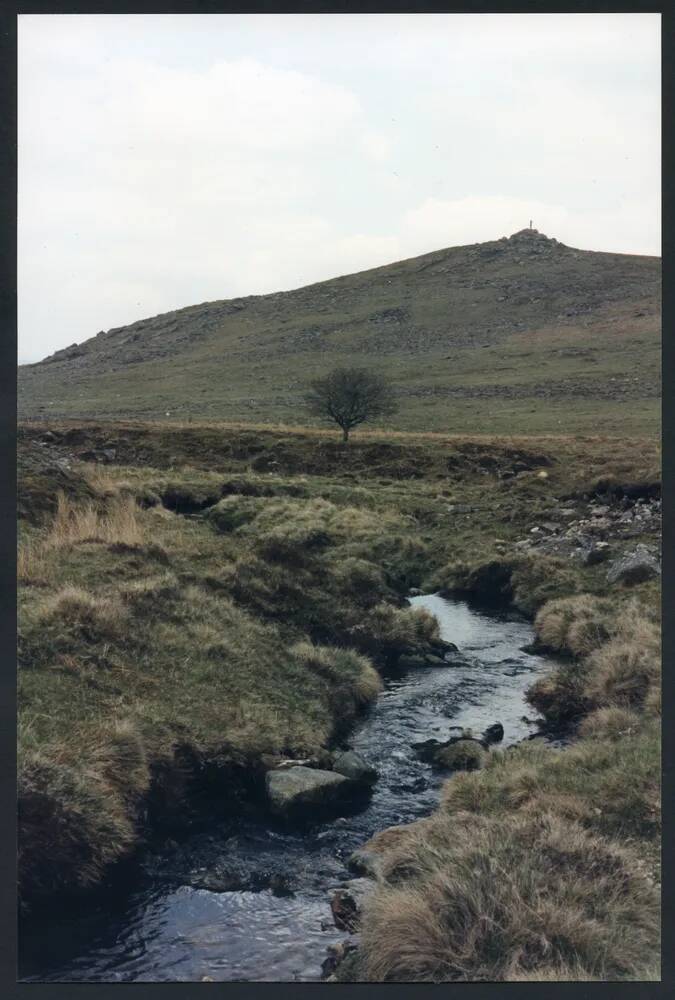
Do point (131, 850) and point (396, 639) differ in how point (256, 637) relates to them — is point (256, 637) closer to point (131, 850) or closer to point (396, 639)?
point (396, 639)

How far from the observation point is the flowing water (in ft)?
17.7

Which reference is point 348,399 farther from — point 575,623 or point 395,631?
point 575,623

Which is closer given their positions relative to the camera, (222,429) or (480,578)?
(480,578)

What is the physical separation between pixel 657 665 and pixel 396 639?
3835 millimetres

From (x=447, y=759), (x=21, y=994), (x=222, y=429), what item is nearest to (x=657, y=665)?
(x=447, y=759)

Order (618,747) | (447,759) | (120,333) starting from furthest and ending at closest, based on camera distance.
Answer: (120,333) → (447,759) → (618,747)

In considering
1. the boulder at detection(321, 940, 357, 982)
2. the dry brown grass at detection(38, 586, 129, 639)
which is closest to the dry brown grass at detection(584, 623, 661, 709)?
the boulder at detection(321, 940, 357, 982)

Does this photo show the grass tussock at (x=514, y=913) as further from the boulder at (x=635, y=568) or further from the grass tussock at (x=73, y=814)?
the boulder at (x=635, y=568)

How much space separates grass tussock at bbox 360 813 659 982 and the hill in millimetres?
35517

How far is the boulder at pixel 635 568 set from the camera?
Result: 13.5m

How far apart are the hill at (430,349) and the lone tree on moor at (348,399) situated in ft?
17.8

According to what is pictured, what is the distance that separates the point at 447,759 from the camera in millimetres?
8352

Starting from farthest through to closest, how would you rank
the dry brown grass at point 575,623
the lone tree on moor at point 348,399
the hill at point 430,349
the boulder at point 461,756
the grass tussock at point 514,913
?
1. the hill at point 430,349
2. the lone tree on moor at point 348,399
3. the dry brown grass at point 575,623
4. the boulder at point 461,756
5. the grass tussock at point 514,913

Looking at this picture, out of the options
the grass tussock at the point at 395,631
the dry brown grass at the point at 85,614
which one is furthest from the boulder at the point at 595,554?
the dry brown grass at the point at 85,614
